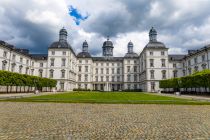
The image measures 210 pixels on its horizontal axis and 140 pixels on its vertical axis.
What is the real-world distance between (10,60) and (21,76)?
1828 cm

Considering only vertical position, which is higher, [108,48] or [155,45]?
[108,48]

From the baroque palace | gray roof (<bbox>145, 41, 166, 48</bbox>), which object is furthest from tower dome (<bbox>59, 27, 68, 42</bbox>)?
gray roof (<bbox>145, 41, 166, 48</bbox>)

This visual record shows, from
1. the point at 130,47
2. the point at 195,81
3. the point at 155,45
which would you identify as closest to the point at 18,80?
the point at 195,81

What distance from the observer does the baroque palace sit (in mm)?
56781

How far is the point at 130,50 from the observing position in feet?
→ 299

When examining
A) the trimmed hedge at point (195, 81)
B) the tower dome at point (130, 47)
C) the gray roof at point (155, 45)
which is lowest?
the trimmed hedge at point (195, 81)

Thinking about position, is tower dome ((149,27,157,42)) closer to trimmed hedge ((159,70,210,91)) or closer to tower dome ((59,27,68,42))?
trimmed hedge ((159,70,210,91))

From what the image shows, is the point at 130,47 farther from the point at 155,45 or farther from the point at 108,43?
the point at 155,45

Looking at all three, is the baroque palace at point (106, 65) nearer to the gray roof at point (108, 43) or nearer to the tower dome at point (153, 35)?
the tower dome at point (153, 35)

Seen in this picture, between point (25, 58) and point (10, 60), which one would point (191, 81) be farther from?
point (25, 58)

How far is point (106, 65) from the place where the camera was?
86.1 meters

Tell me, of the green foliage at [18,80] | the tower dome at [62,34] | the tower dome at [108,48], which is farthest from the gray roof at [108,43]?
the green foliage at [18,80]

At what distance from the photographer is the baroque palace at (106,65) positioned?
56.8 metres

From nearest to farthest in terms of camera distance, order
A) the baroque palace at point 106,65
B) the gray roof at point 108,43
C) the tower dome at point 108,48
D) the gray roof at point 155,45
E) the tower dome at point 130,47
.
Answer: the baroque palace at point 106,65
the gray roof at point 155,45
the tower dome at point 130,47
the tower dome at point 108,48
the gray roof at point 108,43
